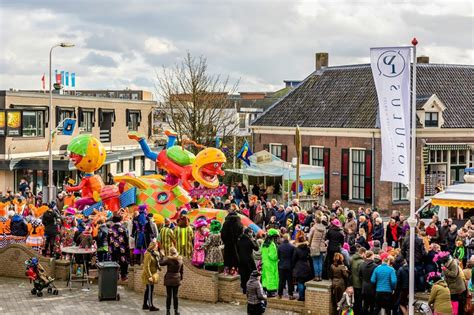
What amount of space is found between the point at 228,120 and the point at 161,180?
974 inches

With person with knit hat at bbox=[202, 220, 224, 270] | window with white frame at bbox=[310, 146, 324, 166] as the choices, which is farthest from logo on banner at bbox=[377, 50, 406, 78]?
window with white frame at bbox=[310, 146, 324, 166]

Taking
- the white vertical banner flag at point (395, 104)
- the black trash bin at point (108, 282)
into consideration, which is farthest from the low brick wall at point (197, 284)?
the white vertical banner flag at point (395, 104)

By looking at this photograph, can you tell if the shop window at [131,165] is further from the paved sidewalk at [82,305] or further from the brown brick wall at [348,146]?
the paved sidewalk at [82,305]

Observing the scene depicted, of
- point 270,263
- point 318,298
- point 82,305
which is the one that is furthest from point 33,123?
point 318,298

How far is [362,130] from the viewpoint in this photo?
37.8 m

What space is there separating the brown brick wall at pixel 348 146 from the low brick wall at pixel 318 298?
2037 centimetres

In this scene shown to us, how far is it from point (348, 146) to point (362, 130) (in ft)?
3.83

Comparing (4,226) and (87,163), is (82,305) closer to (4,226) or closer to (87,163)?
(4,226)

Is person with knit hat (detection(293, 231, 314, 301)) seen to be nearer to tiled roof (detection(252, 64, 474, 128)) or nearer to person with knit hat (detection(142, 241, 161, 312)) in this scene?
person with knit hat (detection(142, 241, 161, 312))

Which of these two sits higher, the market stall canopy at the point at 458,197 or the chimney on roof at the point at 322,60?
the chimney on roof at the point at 322,60

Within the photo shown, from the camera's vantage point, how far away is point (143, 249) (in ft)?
62.1

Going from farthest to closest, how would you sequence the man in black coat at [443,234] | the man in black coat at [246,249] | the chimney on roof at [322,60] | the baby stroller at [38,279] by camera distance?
the chimney on roof at [322,60] < the man in black coat at [443,234] < the baby stroller at [38,279] < the man in black coat at [246,249]

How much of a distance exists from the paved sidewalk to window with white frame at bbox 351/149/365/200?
2054 centimetres

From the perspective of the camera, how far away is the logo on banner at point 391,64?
1527 centimetres
